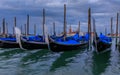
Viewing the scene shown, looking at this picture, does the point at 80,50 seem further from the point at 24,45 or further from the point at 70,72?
the point at 70,72

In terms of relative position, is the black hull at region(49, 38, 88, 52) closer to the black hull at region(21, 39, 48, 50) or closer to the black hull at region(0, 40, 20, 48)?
the black hull at region(21, 39, 48, 50)

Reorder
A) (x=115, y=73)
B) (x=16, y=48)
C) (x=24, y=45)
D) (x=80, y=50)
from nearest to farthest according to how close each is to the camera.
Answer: (x=115, y=73), (x=24, y=45), (x=80, y=50), (x=16, y=48)

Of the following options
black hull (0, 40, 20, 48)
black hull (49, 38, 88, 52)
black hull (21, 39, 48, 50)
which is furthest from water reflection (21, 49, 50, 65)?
black hull (0, 40, 20, 48)

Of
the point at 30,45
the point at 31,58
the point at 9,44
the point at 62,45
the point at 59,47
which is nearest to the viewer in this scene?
the point at 59,47

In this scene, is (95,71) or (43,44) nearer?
(95,71)

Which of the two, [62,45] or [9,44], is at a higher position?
[62,45]

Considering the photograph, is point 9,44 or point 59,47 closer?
point 59,47

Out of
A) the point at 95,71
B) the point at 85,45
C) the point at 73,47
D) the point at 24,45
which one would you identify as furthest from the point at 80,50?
the point at 95,71

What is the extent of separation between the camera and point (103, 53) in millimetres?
23547

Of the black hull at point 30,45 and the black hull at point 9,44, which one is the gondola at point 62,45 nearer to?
the black hull at point 30,45

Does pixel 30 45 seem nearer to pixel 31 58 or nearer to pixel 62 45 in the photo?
pixel 31 58

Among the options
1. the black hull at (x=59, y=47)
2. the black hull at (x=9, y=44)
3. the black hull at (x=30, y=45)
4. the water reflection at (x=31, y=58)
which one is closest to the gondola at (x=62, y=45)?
the black hull at (x=59, y=47)

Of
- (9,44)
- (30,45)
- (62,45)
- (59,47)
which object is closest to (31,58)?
(59,47)

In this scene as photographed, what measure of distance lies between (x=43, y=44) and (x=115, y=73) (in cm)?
1324
